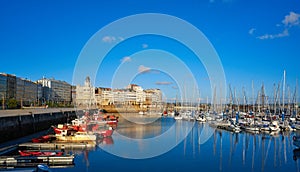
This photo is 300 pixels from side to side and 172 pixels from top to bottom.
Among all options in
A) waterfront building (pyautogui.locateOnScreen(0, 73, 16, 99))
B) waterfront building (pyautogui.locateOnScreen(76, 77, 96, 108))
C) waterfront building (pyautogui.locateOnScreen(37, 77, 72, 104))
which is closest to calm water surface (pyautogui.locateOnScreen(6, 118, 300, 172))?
waterfront building (pyautogui.locateOnScreen(0, 73, 16, 99))

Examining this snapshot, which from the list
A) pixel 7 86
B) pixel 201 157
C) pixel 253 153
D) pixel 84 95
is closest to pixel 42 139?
pixel 201 157

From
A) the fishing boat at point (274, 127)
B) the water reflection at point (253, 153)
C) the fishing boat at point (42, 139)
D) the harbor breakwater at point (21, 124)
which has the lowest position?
the water reflection at point (253, 153)

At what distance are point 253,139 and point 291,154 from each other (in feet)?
24.8

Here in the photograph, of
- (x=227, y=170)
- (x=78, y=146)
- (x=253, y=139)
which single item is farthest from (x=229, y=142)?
(x=78, y=146)

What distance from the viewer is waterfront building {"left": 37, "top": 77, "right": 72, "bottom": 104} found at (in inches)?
4471

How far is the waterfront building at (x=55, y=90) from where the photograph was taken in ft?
373

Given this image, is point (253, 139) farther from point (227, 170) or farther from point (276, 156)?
point (227, 170)

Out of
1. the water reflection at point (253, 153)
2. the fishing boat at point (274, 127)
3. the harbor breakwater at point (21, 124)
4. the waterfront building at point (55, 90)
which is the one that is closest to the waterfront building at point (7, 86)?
the waterfront building at point (55, 90)

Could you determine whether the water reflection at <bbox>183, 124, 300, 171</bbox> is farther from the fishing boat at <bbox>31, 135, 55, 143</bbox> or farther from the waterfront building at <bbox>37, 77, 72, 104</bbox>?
the waterfront building at <bbox>37, 77, 72, 104</bbox>

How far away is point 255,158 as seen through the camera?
20453 mm

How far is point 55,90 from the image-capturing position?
125 metres

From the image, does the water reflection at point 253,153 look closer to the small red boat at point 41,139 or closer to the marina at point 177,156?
the marina at point 177,156

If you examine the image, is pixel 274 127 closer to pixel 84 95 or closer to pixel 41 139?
pixel 41 139

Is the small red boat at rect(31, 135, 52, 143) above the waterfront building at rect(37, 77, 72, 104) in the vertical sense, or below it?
below
